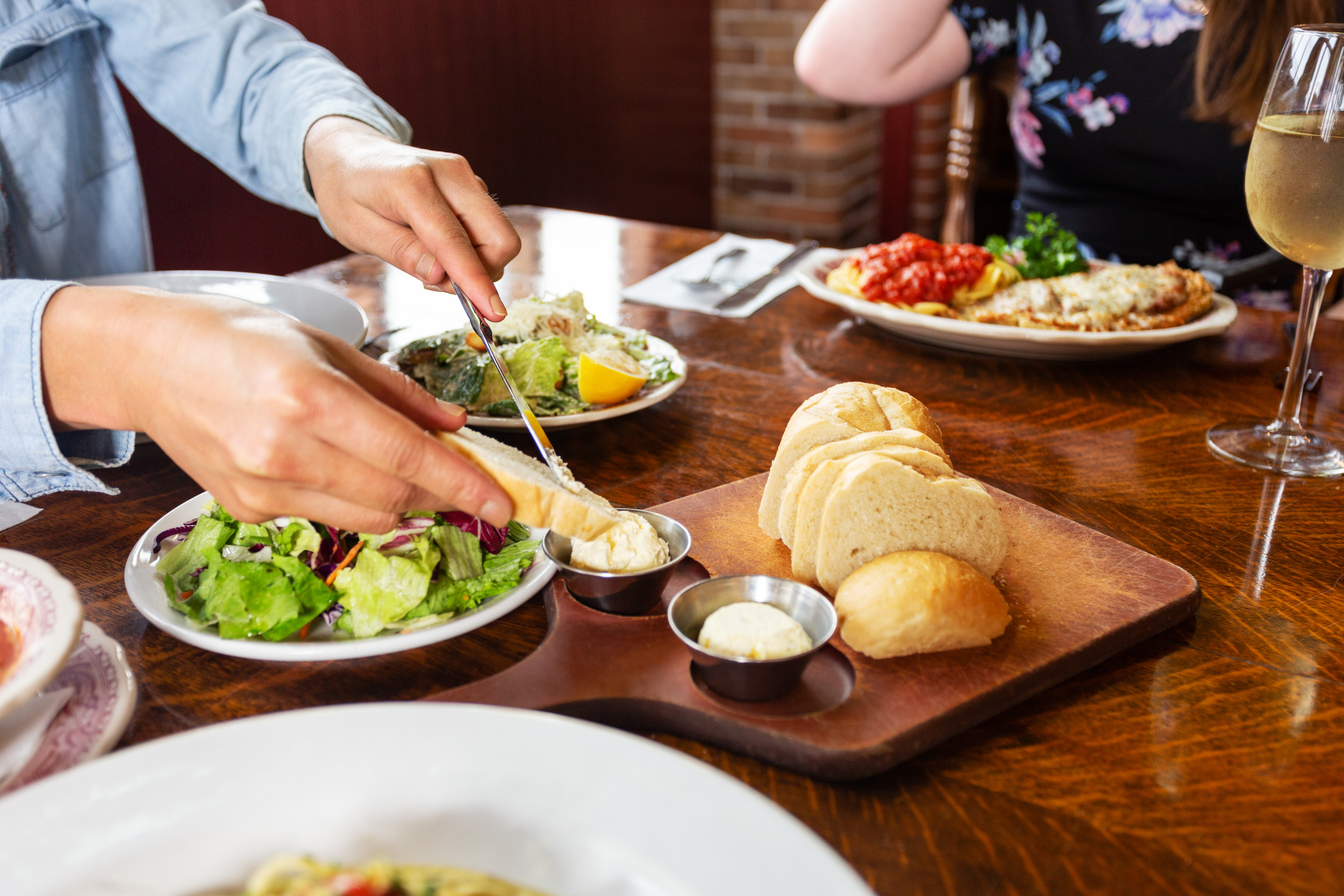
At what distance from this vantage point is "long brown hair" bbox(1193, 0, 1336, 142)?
6.97 feet

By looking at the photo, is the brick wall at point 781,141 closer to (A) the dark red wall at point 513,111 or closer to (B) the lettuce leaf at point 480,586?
(A) the dark red wall at point 513,111

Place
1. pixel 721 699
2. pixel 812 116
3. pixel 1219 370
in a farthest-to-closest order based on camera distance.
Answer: pixel 812 116, pixel 1219 370, pixel 721 699

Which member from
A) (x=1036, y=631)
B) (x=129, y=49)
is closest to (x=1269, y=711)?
(x=1036, y=631)

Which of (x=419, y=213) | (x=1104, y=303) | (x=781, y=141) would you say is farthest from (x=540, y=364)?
(x=781, y=141)

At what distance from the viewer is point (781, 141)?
5.17 meters

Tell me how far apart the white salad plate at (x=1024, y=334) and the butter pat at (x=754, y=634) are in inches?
39.8

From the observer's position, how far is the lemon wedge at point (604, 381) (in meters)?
1.50

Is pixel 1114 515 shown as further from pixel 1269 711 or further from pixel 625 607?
pixel 625 607

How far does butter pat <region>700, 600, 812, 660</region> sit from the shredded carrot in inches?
14.8

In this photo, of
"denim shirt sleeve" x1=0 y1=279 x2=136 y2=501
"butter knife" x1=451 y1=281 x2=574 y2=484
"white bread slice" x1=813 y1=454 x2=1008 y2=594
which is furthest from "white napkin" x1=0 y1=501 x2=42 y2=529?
"white bread slice" x1=813 y1=454 x2=1008 y2=594

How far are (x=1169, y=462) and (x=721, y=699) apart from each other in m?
0.88

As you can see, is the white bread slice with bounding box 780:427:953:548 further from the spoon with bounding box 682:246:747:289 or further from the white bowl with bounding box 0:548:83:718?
the spoon with bounding box 682:246:747:289

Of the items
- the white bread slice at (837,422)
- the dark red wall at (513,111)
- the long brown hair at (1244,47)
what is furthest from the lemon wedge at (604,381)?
the dark red wall at (513,111)

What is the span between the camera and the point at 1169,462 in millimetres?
1439
